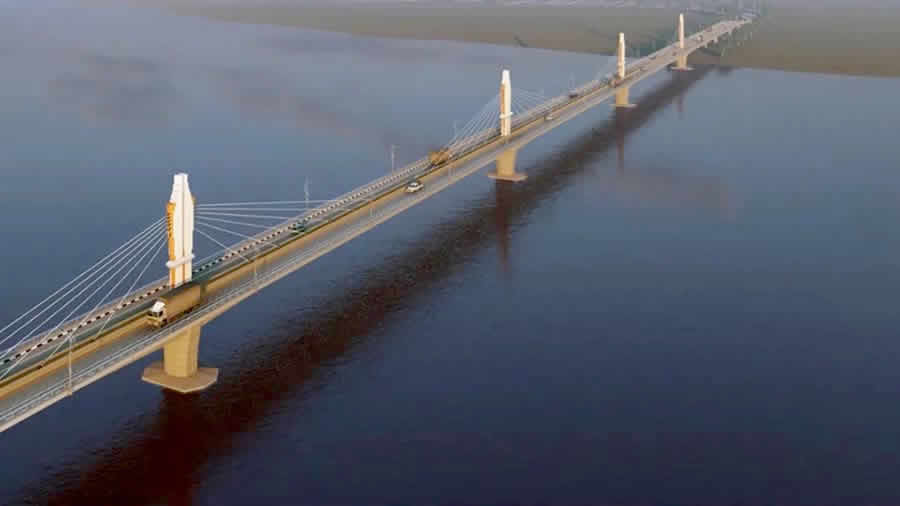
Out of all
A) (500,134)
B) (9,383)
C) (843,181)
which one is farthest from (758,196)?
(9,383)

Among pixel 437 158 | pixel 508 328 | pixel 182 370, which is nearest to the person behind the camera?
pixel 182 370

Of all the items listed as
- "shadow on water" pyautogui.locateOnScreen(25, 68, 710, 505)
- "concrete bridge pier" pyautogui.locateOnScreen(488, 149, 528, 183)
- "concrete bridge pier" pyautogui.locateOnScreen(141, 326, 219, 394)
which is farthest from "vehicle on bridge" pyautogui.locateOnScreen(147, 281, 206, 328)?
"concrete bridge pier" pyautogui.locateOnScreen(488, 149, 528, 183)

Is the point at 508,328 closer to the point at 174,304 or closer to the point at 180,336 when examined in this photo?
the point at 180,336

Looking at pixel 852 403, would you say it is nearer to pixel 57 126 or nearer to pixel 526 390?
pixel 526 390

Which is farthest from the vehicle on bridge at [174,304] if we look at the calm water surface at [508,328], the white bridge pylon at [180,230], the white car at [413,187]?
the white car at [413,187]

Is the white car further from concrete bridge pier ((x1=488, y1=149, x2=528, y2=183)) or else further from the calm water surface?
concrete bridge pier ((x1=488, y1=149, x2=528, y2=183))

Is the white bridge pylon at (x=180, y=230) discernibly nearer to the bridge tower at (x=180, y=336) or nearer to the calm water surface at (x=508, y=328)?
the bridge tower at (x=180, y=336)

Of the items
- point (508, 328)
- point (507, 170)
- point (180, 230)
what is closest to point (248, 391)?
point (180, 230)
